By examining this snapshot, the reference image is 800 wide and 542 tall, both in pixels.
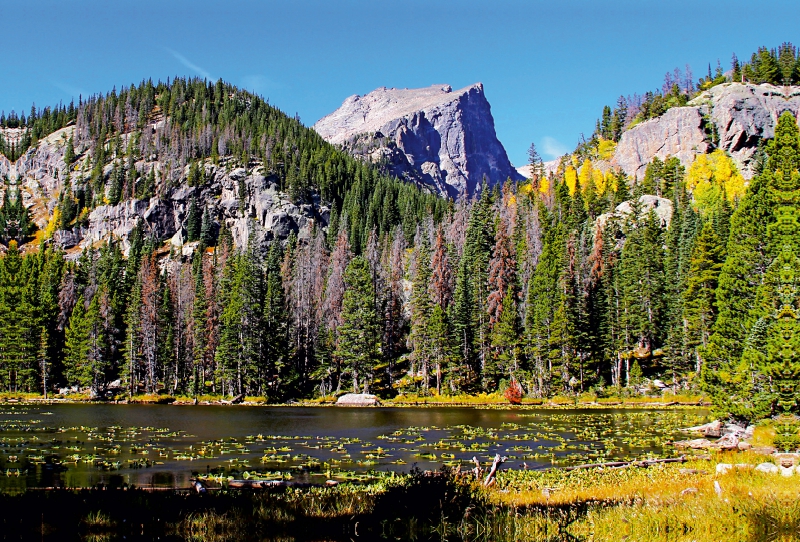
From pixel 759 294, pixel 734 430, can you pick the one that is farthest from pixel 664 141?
pixel 734 430

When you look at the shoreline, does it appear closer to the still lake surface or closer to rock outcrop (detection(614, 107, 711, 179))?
the still lake surface

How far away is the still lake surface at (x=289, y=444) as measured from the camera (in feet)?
70.0

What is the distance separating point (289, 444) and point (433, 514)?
22060mm

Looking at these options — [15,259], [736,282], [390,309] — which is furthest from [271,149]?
[736,282]

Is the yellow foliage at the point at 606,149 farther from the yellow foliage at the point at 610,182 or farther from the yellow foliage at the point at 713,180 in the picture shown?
the yellow foliage at the point at 713,180

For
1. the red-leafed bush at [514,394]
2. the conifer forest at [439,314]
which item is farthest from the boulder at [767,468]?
the red-leafed bush at [514,394]

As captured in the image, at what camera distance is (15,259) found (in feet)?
372

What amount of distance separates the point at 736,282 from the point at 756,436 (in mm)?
12232

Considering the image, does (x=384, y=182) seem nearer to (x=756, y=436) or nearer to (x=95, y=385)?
(x=95, y=385)

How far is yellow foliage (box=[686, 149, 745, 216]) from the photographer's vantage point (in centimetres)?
12725

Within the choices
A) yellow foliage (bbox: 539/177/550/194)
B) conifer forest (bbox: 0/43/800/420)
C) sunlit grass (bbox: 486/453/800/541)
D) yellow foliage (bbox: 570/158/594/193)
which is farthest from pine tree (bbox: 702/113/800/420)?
yellow foliage (bbox: 570/158/594/193)

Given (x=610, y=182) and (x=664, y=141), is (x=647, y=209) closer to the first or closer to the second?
(x=610, y=182)

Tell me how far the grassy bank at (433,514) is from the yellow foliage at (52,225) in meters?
198

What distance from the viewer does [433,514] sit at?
10.6 m
